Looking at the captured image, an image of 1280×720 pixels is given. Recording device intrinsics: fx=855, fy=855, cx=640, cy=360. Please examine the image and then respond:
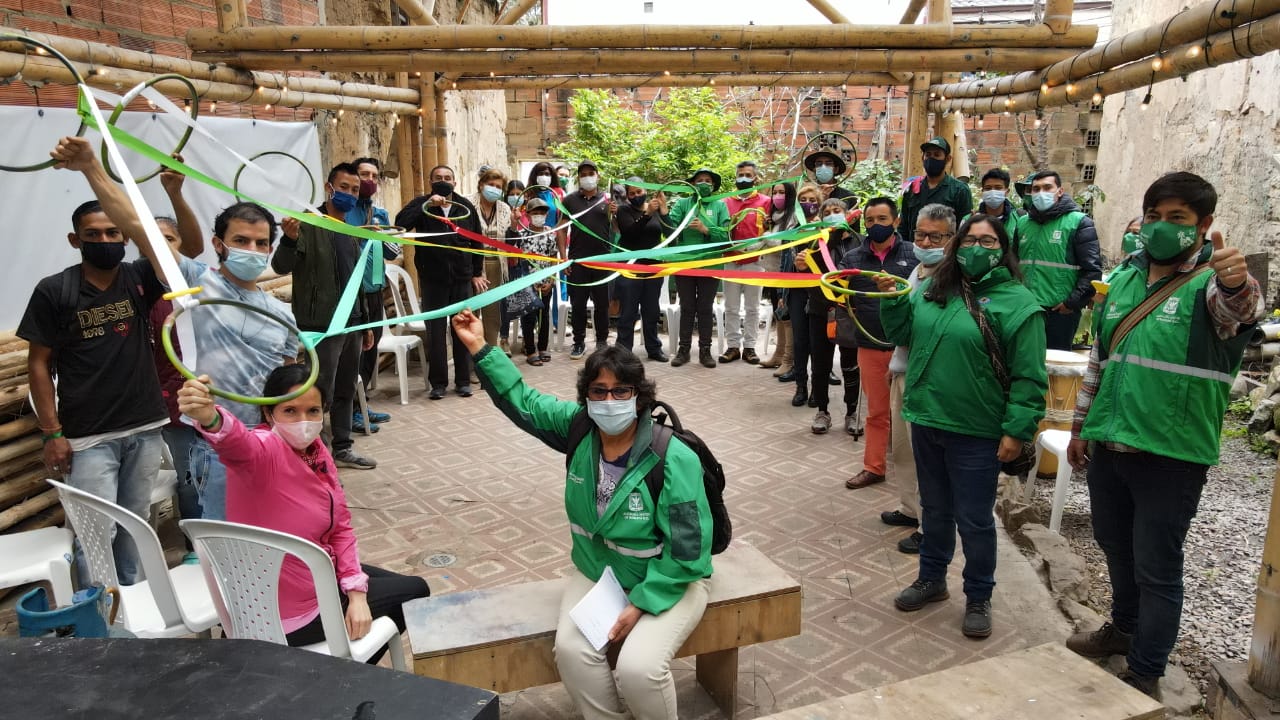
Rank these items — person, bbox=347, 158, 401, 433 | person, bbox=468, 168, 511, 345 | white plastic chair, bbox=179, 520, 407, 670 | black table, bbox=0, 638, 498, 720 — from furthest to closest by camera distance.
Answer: person, bbox=468, 168, 511, 345
person, bbox=347, 158, 401, 433
white plastic chair, bbox=179, 520, 407, 670
black table, bbox=0, 638, 498, 720

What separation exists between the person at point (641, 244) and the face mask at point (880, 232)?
3072 millimetres

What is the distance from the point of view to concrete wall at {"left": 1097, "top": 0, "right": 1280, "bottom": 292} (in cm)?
815

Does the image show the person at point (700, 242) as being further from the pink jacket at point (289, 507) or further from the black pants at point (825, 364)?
the pink jacket at point (289, 507)

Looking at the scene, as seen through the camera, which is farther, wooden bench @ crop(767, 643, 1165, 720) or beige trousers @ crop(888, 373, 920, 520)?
beige trousers @ crop(888, 373, 920, 520)

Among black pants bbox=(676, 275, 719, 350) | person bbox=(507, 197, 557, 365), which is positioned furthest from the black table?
black pants bbox=(676, 275, 719, 350)

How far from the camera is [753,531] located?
4848mm

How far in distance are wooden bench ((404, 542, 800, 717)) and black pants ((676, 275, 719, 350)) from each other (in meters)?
5.26

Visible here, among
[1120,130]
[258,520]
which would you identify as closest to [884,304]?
[258,520]

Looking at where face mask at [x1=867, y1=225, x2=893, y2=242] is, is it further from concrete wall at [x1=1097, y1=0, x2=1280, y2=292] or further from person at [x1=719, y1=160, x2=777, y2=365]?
concrete wall at [x1=1097, y1=0, x2=1280, y2=292]

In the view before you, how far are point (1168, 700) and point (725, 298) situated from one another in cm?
589

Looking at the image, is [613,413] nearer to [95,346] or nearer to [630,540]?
[630,540]

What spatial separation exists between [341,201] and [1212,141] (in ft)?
29.9

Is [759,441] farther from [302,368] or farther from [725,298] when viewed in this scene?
[302,368]

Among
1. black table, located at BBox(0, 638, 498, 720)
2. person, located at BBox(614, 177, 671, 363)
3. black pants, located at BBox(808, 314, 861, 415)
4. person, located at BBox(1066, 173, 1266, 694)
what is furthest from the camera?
person, located at BBox(614, 177, 671, 363)
